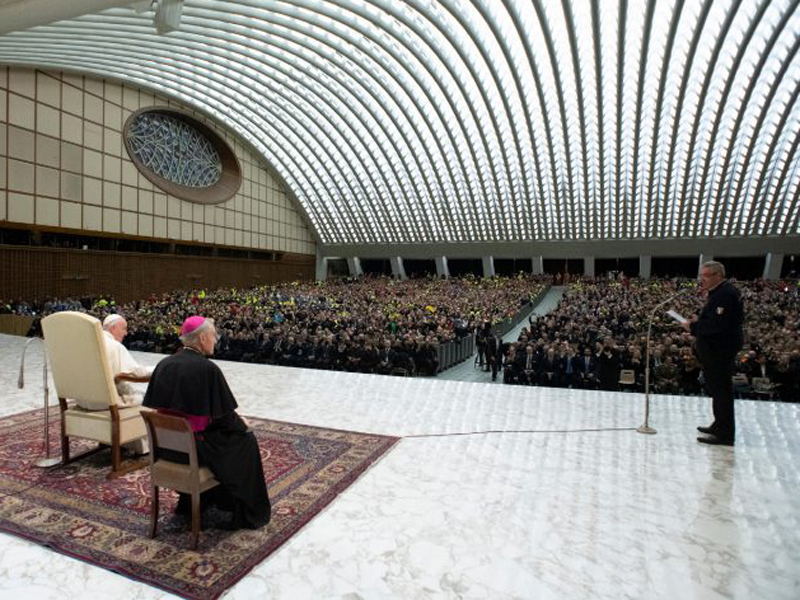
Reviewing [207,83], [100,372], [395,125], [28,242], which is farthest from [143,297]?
[100,372]

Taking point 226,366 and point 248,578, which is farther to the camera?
point 226,366

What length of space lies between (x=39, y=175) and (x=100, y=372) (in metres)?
25.9

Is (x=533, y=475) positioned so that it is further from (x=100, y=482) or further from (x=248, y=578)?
(x=100, y=482)

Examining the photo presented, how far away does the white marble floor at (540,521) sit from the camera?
113 inches

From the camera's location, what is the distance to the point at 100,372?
14.1 ft

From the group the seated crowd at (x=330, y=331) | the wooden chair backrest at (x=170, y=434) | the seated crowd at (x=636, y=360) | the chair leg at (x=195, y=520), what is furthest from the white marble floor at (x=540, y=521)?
the seated crowd at (x=330, y=331)

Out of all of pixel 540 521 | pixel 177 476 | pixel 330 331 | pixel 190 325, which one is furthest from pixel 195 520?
pixel 330 331

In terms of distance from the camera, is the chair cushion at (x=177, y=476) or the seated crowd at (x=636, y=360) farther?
the seated crowd at (x=636, y=360)

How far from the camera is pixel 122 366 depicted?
4590 mm

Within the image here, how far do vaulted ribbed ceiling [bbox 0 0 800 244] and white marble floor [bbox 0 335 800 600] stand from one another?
18580 millimetres

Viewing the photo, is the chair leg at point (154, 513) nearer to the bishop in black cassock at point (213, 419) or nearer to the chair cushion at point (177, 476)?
the chair cushion at point (177, 476)

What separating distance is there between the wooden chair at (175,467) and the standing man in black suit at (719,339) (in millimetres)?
4610

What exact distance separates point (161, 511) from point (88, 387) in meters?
1.38

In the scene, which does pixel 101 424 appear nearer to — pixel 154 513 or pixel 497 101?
pixel 154 513
